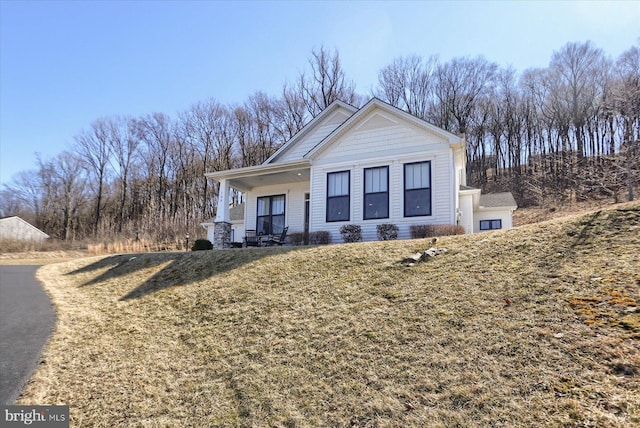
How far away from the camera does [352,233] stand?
13898mm

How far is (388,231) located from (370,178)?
83.5 inches

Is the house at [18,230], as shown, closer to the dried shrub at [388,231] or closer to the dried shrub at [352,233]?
the dried shrub at [352,233]

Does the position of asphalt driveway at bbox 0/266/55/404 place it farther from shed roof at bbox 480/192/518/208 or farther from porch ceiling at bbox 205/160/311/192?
shed roof at bbox 480/192/518/208

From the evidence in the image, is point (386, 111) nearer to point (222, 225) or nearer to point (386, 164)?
point (386, 164)

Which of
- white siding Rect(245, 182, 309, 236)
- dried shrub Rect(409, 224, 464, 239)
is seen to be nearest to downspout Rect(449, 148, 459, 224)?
dried shrub Rect(409, 224, 464, 239)

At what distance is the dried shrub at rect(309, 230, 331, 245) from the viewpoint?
14023 mm

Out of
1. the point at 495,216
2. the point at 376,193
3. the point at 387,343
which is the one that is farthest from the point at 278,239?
the point at 495,216

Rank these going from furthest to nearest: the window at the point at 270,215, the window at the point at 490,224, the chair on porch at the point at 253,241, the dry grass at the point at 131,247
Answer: the dry grass at the point at 131,247
the window at the point at 490,224
the window at the point at 270,215
the chair on porch at the point at 253,241

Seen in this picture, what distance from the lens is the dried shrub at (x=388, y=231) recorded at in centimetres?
1328

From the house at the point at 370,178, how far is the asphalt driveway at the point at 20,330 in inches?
259

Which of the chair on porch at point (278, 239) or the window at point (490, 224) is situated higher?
the window at point (490, 224)

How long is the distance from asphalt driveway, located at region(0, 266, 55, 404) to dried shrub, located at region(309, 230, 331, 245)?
7.83 m

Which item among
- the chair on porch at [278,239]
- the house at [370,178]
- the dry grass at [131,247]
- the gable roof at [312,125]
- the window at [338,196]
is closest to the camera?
the house at [370,178]

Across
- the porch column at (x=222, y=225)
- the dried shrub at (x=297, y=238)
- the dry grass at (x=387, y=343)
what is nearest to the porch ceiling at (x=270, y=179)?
the porch column at (x=222, y=225)
